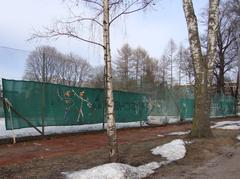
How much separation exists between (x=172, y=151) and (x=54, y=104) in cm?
554

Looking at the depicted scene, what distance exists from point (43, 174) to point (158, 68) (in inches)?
2531

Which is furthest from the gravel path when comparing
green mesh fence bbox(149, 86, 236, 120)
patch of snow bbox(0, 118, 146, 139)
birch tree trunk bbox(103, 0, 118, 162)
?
green mesh fence bbox(149, 86, 236, 120)

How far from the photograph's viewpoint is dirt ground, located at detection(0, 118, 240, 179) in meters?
8.94

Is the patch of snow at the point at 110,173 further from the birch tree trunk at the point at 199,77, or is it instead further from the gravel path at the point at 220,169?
the birch tree trunk at the point at 199,77

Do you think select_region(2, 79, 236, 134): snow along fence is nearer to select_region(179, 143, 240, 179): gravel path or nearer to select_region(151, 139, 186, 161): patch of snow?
select_region(151, 139, 186, 161): patch of snow

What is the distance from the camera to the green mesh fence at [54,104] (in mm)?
13695

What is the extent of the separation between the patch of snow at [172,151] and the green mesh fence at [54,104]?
15.6 ft

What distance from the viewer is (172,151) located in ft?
39.7

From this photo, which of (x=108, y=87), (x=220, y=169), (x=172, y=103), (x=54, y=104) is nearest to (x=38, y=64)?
(x=54, y=104)

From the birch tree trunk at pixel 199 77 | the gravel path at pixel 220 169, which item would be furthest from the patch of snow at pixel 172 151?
the birch tree trunk at pixel 199 77

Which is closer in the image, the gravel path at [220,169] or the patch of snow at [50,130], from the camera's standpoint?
the gravel path at [220,169]

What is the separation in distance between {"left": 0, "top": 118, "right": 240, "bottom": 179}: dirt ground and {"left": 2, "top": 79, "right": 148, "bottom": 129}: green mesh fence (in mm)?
805

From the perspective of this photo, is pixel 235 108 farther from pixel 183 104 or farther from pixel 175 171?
pixel 175 171

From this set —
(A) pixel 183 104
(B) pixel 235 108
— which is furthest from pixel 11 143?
(B) pixel 235 108
